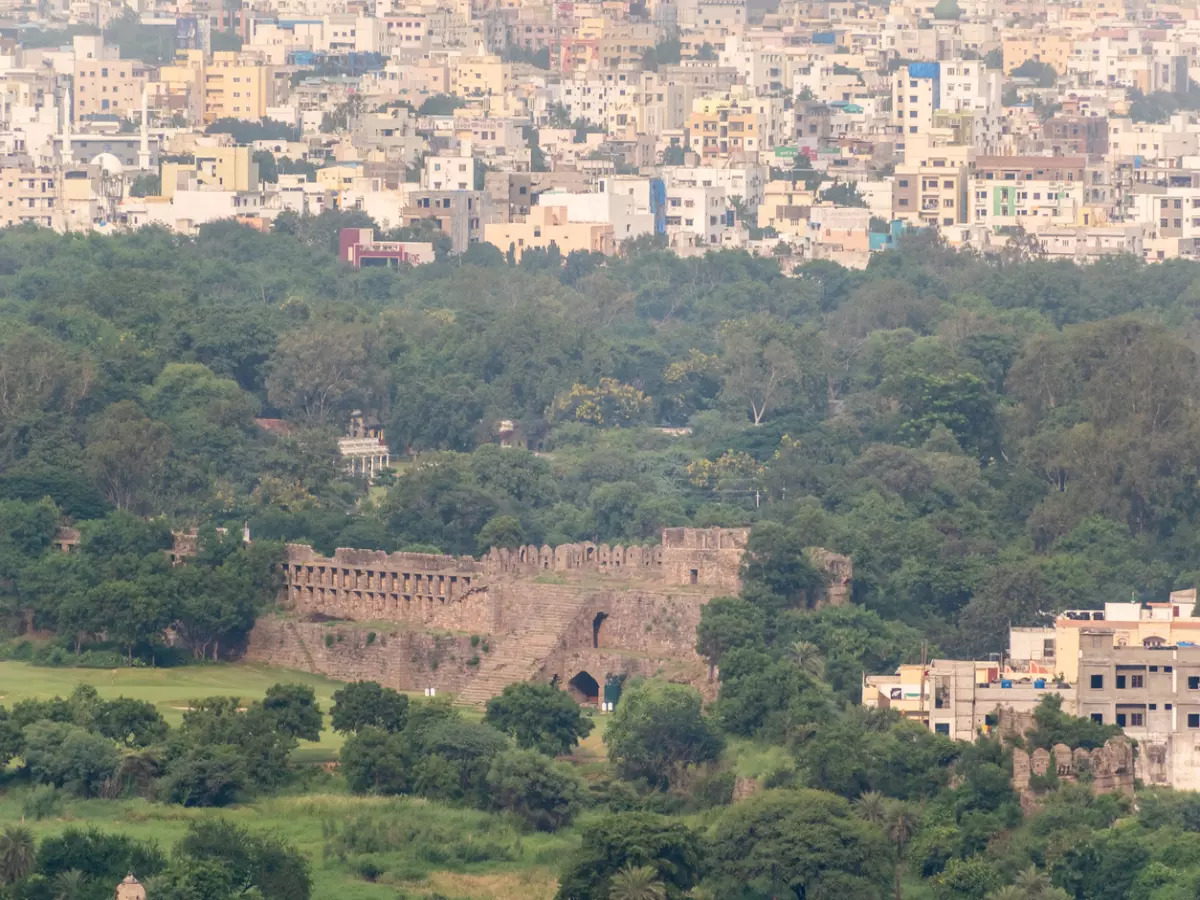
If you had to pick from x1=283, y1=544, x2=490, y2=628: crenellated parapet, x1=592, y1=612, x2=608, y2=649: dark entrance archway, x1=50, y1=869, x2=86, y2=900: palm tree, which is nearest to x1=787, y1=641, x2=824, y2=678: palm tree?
x1=592, y1=612, x2=608, y2=649: dark entrance archway

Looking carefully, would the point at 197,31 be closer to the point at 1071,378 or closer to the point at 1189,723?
the point at 1071,378

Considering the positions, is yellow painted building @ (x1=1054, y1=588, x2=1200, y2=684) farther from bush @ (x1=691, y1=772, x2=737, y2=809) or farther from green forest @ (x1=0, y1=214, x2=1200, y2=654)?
bush @ (x1=691, y1=772, x2=737, y2=809)

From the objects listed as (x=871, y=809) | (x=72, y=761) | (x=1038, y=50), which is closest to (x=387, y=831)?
(x=72, y=761)

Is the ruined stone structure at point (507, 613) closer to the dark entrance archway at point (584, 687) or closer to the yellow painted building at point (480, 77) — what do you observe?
the dark entrance archway at point (584, 687)

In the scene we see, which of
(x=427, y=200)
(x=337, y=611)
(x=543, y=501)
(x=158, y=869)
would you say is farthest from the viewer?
(x=427, y=200)

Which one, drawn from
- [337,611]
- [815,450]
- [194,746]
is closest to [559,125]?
[815,450]
